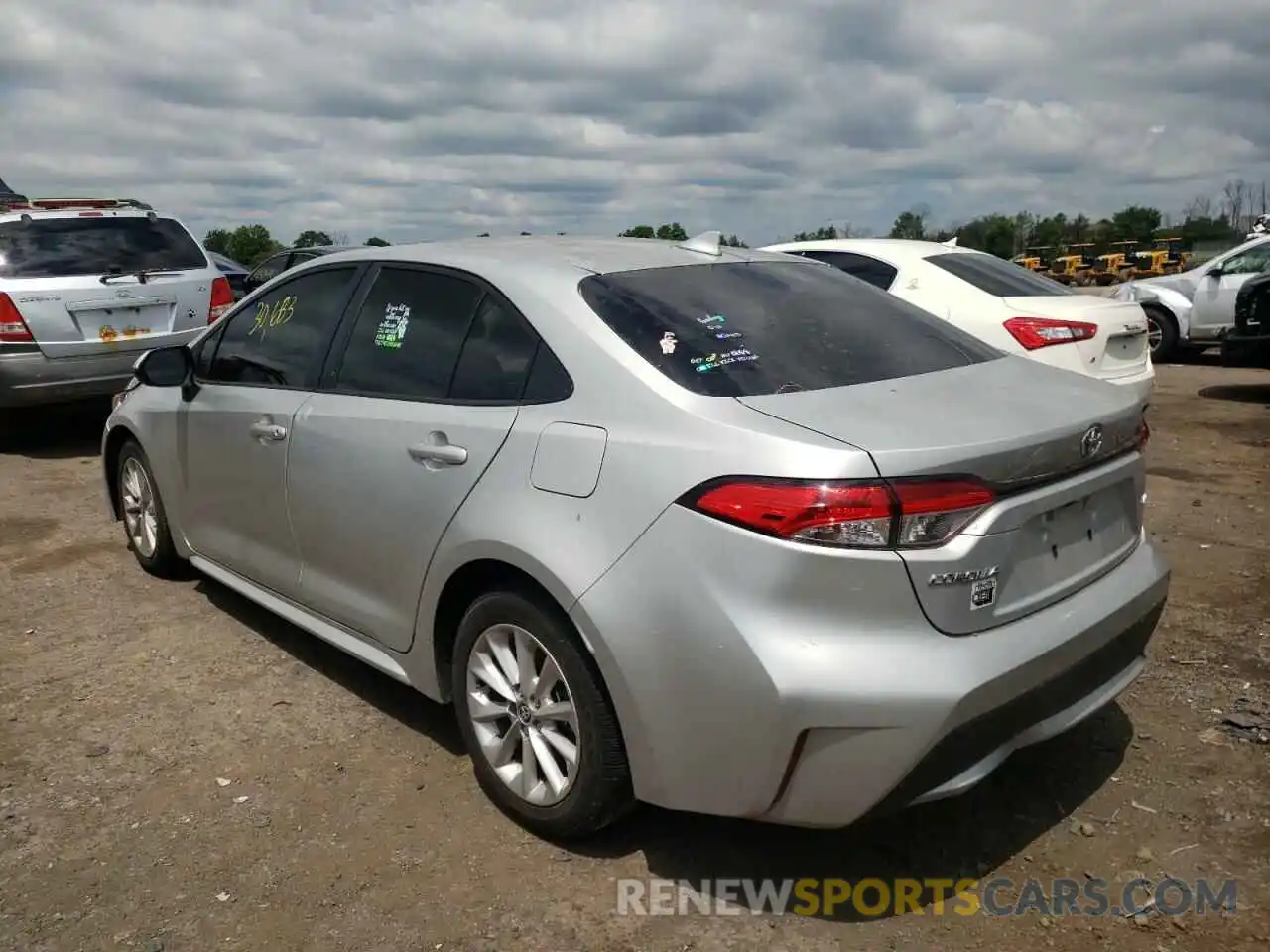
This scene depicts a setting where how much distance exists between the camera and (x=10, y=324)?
7.75 metres

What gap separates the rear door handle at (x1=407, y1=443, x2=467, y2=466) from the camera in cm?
315

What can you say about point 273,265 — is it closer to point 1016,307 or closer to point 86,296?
point 86,296

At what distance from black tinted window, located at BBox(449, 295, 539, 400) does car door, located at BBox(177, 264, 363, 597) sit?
0.83m

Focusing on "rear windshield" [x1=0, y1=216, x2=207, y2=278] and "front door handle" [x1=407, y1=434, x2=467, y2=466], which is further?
"rear windshield" [x1=0, y1=216, x2=207, y2=278]

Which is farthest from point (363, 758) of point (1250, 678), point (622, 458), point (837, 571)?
point (1250, 678)

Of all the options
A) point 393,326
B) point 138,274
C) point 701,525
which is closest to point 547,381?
point 701,525

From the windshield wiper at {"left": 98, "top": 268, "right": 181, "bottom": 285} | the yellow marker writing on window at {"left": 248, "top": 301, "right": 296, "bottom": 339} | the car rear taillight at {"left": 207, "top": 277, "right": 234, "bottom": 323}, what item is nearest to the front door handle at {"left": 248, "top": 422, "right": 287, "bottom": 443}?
the yellow marker writing on window at {"left": 248, "top": 301, "right": 296, "bottom": 339}

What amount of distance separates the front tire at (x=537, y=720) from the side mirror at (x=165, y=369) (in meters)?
2.13

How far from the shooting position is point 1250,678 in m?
3.96

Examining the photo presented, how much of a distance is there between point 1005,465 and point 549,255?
1.63 m

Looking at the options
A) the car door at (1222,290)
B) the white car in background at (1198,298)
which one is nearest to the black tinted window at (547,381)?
the white car in background at (1198,298)

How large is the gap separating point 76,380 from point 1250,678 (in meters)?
7.65

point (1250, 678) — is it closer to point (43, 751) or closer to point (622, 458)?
point (622, 458)

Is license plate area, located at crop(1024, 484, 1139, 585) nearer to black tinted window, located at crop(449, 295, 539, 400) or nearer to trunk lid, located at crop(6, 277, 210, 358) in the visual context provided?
black tinted window, located at crop(449, 295, 539, 400)
